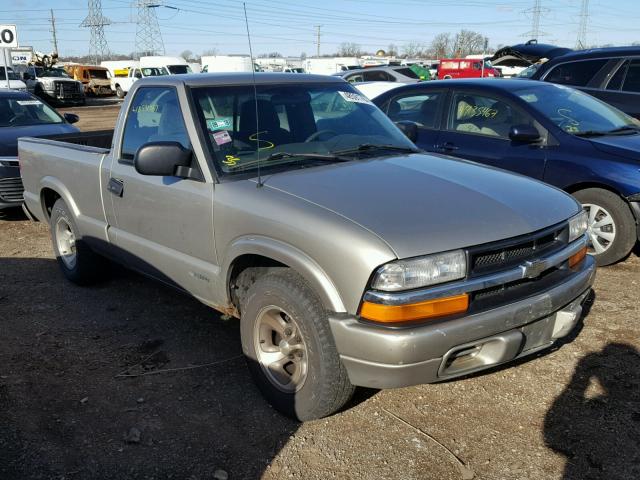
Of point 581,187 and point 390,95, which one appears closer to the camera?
point 581,187

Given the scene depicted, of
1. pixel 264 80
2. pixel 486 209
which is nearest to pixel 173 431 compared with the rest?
pixel 486 209

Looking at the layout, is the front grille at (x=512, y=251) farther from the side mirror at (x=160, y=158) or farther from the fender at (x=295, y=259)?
the side mirror at (x=160, y=158)

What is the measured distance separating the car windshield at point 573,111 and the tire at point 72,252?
4343 millimetres

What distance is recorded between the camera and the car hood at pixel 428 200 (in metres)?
2.75

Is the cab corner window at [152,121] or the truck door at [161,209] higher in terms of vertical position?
the cab corner window at [152,121]

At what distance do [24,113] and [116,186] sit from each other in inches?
232

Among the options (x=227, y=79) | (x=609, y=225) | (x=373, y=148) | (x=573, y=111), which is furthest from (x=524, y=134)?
(x=227, y=79)

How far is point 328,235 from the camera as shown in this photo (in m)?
2.78

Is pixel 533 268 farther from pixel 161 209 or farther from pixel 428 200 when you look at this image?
pixel 161 209

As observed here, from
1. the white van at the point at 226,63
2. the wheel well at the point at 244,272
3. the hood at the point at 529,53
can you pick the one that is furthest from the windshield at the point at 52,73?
the wheel well at the point at 244,272

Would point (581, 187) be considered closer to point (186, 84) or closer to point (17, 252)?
point (186, 84)

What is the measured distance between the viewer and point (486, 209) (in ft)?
9.86

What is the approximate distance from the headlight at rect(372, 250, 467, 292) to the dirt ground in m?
0.90

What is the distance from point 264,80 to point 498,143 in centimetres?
287
